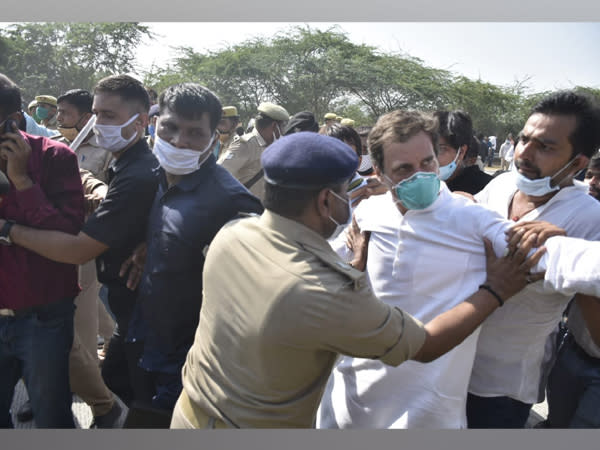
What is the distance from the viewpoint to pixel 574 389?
→ 2.24 meters

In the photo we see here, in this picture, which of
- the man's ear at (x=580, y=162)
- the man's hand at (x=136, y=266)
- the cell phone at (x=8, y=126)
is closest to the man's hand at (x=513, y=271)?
the man's ear at (x=580, y=162)

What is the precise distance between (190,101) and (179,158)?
260 mm

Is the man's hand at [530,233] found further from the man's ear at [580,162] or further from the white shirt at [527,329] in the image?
the man's ear at [580,162]

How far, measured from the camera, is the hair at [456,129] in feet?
10.6

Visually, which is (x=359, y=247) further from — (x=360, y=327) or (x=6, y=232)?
(x=6, y=232)

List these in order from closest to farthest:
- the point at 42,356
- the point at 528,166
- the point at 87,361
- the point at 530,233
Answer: the point at 530,233
the point at 528,166
the point at 42,356
the point at 87,361

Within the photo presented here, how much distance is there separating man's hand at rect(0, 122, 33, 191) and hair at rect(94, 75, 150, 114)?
A: 1.84 ft

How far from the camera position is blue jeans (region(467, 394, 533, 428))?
2.04 meters

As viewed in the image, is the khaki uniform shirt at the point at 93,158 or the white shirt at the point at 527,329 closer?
the white shirt at the point at 527,329

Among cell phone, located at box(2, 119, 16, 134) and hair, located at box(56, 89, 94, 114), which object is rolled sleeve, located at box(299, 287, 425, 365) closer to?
cell phone, located at box(2, 119, 16, 134)

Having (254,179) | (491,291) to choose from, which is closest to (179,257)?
(491,291)

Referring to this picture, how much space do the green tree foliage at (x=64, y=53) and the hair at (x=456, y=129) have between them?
5.87ft

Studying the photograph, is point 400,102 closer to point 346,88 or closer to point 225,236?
point 346,88

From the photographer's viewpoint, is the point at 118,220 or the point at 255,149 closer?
the point at 118,220
